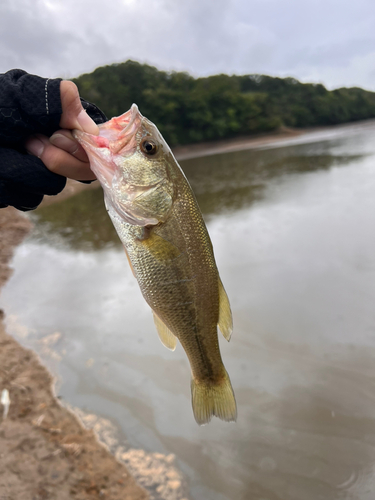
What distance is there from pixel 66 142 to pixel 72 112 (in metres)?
0.15

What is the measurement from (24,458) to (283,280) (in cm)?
457

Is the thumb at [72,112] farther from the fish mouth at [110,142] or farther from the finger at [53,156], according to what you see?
the finger at [53,156]

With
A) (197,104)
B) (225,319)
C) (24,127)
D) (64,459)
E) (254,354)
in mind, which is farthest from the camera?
(197,104)

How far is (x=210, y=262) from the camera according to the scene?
72.4 inches

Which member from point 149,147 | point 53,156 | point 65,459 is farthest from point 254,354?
point 53,156

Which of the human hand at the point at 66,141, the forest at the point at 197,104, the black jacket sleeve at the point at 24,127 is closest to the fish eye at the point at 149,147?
the human hand at the point at 66,141

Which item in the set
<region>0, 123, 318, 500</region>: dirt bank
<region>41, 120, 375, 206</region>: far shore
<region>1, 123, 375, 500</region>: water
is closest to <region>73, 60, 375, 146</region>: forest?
<region>41, 120, 375, 206</region>: far shore

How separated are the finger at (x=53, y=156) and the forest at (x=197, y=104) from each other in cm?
3729

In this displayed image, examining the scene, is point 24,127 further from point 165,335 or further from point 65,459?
point 65,459

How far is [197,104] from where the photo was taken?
48.4 m

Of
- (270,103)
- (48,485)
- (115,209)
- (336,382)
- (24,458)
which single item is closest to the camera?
(115,209)

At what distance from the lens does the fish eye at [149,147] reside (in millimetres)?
1815

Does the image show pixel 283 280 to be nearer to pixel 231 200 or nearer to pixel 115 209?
pixel 115 209

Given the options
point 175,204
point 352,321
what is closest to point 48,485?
point 175,204
